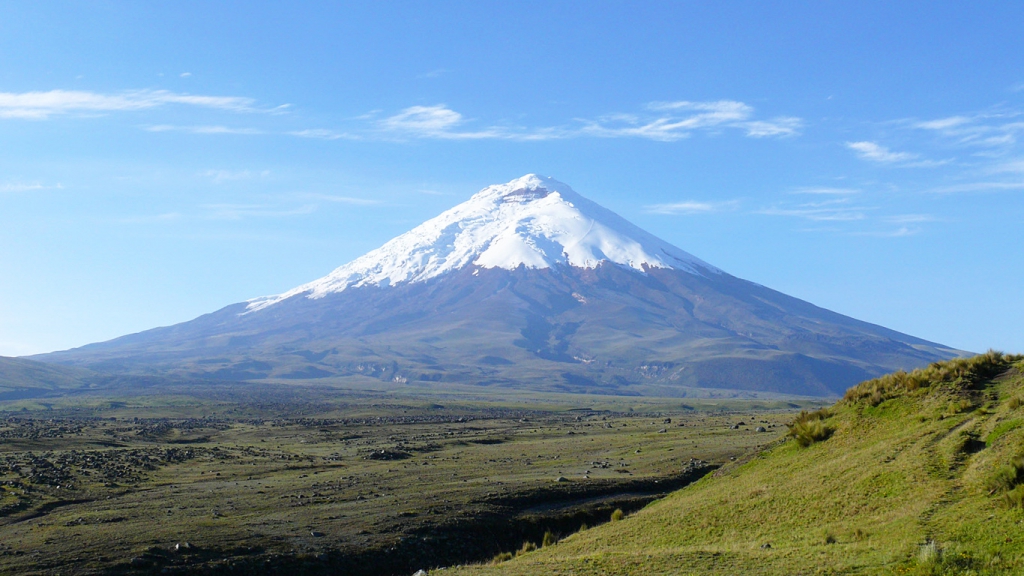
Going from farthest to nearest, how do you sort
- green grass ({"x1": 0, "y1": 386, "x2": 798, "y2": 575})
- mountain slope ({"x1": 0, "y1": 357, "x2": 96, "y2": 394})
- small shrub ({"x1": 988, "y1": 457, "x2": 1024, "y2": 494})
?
mountain slope ({"x1": 0, "y1": 357, "x2": 96, "y2": 394})
green grass ({"x1": 0, "y1": 386, "x2": 798, "y2": 575})
small shrub ({"x1": 988, "y1": 457, "x2": 1024, "y2": 494})

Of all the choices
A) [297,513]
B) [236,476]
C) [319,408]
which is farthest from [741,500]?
[319,408]

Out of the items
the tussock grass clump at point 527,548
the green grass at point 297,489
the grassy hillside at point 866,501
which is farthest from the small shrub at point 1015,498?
the tussock grass clump at point 527,548

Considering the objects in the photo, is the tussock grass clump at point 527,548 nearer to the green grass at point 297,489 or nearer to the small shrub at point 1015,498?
the green grass at point 297,489

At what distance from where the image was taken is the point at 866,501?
1595 centimetres

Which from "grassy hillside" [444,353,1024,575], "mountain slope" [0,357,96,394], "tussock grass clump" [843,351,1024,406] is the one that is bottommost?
"mountain slope" [0,357,96,394]

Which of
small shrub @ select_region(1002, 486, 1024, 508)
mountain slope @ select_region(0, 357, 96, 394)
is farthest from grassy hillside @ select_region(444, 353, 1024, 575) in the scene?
mountain slope @ select_region(0, 357, 96, 394)

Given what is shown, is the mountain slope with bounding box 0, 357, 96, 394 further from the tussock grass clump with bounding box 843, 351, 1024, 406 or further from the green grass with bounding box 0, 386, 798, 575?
the tussock grass clump with bounding box 843, 351, 1024, 406

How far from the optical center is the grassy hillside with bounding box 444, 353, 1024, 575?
42.5 ft

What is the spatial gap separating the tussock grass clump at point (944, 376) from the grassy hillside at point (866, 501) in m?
0.04

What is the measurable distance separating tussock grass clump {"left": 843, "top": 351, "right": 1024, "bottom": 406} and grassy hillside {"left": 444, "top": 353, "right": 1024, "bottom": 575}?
0.04 metres

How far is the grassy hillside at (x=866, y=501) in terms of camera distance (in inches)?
510

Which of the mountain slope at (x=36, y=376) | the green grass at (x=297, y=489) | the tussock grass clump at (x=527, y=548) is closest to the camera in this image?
the green grass at (x=297, y=489)

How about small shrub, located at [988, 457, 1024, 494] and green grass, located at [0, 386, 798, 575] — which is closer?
small shrub, located at [988, 457, 1024, 494]

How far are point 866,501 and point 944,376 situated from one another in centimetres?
633
